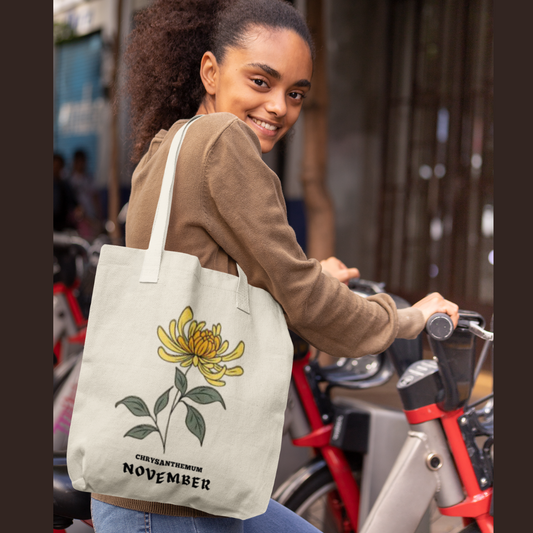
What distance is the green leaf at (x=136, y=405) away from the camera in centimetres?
121

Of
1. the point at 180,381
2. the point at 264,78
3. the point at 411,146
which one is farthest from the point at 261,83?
the point at 411,146

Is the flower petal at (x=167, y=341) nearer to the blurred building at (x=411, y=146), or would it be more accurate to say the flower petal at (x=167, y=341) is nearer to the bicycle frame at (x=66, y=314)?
the bicycle frame at (x=66, y=314)

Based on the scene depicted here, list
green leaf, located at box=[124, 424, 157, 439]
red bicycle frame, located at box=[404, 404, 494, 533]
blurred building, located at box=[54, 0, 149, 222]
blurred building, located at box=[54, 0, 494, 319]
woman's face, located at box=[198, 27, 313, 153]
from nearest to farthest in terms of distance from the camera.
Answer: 1. green leaf, located at box=[124, 424, 157, 439]
2. woman's face, located at box=[198, 27, 313, 153]
3. red bicycle frame, located at box=[404, 404, 494, 533]
4. blurred building, located at box=[54, 0, 494, 319]
5. blurred building, located at box=[54, 0, 149, 222]

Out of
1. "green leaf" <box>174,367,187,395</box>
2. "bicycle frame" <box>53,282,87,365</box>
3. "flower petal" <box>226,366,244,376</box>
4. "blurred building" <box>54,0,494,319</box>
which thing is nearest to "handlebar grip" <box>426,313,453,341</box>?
"flower petal" <box>226,366,244,376</box>

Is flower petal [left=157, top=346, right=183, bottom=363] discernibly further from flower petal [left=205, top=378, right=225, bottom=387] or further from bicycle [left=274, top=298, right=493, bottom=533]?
bicycle [left=274, top=298, right=493, bottom=533]

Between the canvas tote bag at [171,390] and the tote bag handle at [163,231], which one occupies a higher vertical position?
the tote bag handle at [163,231]

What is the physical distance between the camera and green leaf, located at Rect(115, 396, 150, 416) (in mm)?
1215

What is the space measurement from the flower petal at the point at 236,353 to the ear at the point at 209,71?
69 centimetres

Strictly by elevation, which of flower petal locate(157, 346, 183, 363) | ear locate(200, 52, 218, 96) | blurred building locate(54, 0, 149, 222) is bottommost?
flower petal locate(157, 346, 183, 363)

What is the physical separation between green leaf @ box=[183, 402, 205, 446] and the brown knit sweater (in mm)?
182

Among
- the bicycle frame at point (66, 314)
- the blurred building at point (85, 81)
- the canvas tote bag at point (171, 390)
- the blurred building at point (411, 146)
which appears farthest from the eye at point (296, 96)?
the blurred building at point (85, 81)

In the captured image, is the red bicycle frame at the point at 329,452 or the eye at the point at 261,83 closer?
the eye at the point at 261,83

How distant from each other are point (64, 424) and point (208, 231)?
2.12m

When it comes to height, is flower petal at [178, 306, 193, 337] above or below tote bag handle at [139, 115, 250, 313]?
below
